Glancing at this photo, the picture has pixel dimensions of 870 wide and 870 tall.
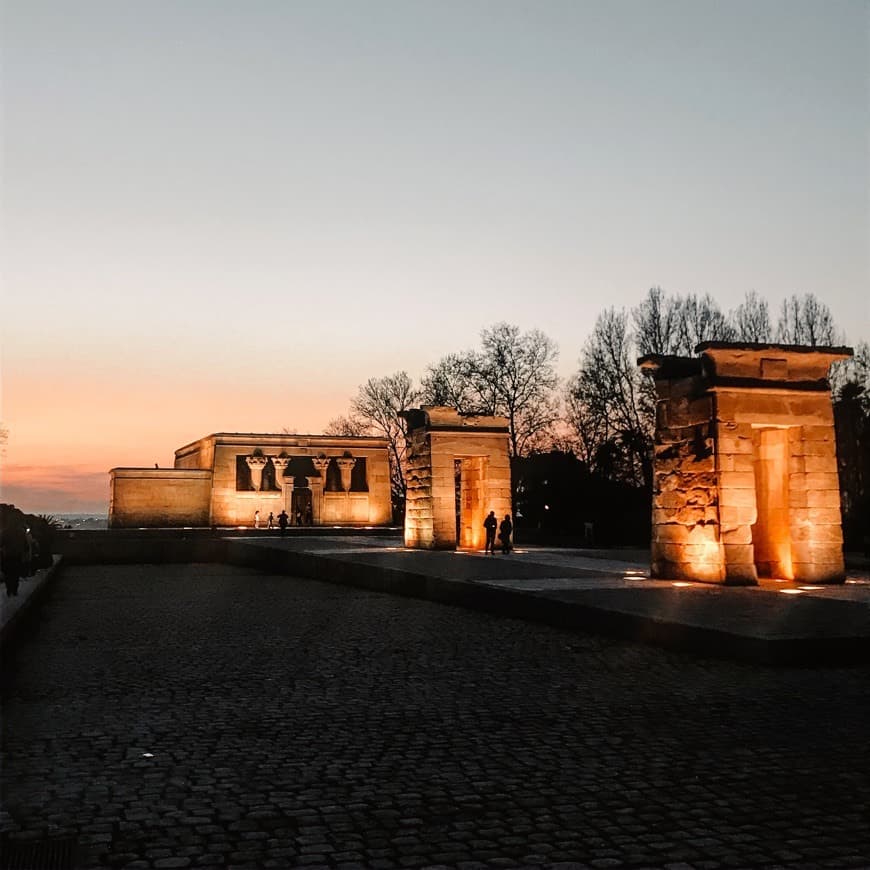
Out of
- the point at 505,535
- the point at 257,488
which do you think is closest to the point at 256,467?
the point at 257,488

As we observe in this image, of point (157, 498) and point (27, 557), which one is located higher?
point (157, 498)

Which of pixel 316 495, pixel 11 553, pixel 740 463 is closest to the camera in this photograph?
pixel 11 553

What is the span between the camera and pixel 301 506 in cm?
5109

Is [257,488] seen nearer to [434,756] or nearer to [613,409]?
[613,409]

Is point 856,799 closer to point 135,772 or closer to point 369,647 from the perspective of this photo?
point 135,772

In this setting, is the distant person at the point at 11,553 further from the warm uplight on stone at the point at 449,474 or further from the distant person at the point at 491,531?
the warm uplight on stone at the point at 449,474

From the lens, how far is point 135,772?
538 centimetres

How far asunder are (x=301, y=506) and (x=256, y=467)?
3.24 m

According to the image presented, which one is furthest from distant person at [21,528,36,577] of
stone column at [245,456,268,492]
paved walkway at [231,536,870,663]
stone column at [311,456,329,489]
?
stone column at [311,456,329,489]

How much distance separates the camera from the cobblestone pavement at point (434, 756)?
424 cm

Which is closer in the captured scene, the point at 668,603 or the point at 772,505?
the point at 668,603

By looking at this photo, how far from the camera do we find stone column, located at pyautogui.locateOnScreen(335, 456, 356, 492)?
51625 mm

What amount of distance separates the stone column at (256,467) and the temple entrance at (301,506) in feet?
6.39

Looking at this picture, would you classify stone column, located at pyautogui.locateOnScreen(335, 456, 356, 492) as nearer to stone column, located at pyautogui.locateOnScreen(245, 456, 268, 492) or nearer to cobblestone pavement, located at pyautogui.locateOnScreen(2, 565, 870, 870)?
stone column, located at pyautogui.locateOnScreen(245, 456, 268, 492)
